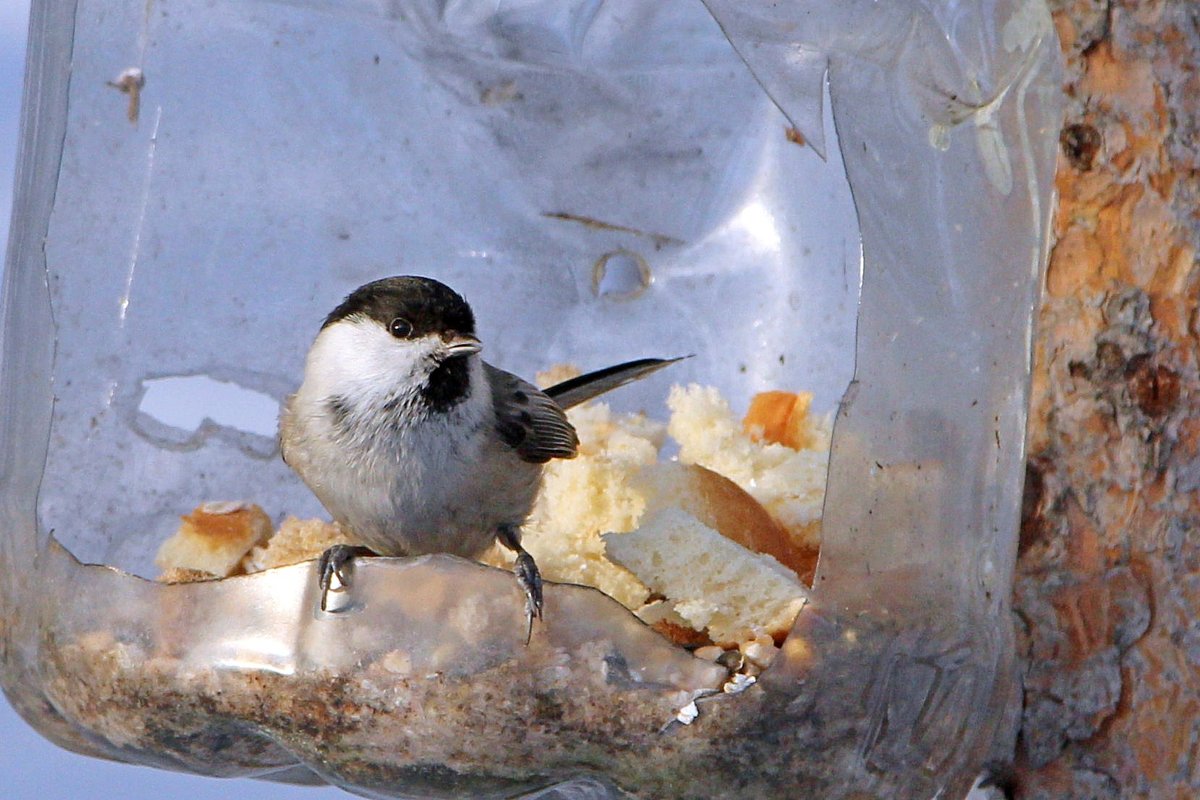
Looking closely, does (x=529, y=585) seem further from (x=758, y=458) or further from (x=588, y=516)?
(x=758, y=458)

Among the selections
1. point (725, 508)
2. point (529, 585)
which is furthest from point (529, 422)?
point (529, 585)

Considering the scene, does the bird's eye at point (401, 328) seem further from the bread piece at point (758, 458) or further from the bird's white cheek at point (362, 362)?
the bread piece at point (758, 458)

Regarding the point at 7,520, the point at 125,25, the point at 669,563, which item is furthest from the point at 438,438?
the point at 125,25

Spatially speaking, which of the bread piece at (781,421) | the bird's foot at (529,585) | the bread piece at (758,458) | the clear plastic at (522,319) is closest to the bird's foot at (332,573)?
the clear plastic at (522,319)

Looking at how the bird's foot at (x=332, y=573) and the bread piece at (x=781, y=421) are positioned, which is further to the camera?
the bread piece at (x=781, y=421)

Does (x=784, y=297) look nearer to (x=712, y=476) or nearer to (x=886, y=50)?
(x=712, y=476)
